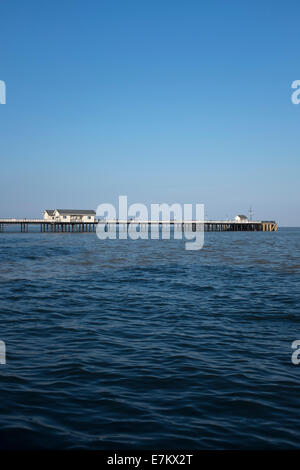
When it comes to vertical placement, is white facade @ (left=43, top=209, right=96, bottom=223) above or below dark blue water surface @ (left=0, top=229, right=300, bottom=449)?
above

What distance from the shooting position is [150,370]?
7.76 metres

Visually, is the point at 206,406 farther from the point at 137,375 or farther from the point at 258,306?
the point at 258,306

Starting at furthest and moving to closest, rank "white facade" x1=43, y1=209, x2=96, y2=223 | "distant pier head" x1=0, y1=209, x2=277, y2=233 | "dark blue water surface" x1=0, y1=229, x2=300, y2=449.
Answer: "white facade" x1=43, y1=209, x2=96, y2=223
"distant pier head" x1=0, y1=209, x2=277, y2=233
"dark blue water surface" x1=0, y1=229, x2=300, y2=449

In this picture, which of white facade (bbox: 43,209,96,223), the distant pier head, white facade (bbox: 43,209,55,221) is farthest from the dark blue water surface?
white facade (bbox: 43,209,55,221)

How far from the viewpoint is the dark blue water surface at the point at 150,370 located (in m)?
5.42

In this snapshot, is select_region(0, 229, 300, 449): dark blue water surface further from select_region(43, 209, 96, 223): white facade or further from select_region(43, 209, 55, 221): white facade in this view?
select_region(43, 209, 55, 221): white facade

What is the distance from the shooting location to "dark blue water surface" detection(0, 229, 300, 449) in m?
5.42

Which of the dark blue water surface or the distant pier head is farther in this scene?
the distant pier head

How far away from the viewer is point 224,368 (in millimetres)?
7934

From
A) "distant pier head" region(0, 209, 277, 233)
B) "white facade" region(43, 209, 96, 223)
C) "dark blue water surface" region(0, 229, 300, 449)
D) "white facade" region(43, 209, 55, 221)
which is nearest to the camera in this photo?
"dark blue water surface" region(0, 229, 300, 449)

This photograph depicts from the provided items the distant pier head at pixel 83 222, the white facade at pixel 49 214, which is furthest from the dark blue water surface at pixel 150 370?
the white facade at pixel 49 214

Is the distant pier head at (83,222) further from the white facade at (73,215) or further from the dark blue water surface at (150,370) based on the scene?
the dark blue water surface at (150,370)

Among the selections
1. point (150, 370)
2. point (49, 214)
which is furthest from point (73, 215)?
point (150, 370)
